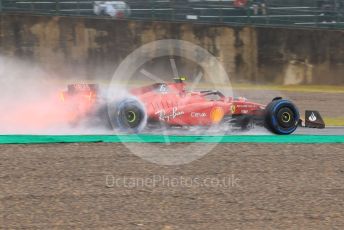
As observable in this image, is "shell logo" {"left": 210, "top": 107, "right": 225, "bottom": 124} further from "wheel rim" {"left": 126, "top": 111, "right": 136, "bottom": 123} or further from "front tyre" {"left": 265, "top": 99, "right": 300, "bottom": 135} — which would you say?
"wheel rim" {"left": 126, "top": 111, "right": 136, "bottom": 123}

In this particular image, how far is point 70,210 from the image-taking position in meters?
5.17

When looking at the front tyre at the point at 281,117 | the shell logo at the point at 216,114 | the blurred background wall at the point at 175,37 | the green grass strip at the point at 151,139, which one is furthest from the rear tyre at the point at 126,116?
the blurred background wall at the point at 175,37

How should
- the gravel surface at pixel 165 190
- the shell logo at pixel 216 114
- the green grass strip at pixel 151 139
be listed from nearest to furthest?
the gravel surface at pixel 165 190
the green grass strip at pixel 151 139
the shell logo at pixel 216 114

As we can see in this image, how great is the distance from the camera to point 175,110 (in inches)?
373

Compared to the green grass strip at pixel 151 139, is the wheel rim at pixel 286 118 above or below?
above

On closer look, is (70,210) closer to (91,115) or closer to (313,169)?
(313,169)

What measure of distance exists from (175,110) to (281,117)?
192cm

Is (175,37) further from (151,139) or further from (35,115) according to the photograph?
(151,139)

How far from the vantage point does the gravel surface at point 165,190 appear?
5.07 metres

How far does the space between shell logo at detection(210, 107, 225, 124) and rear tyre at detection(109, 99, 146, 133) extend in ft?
4.32

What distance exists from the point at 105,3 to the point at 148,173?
13998mm

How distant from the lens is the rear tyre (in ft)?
30.0

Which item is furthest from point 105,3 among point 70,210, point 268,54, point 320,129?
point 70,210

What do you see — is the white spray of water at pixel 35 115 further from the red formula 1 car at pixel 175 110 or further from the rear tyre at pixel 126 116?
the rear tyre at pixel 126 116
